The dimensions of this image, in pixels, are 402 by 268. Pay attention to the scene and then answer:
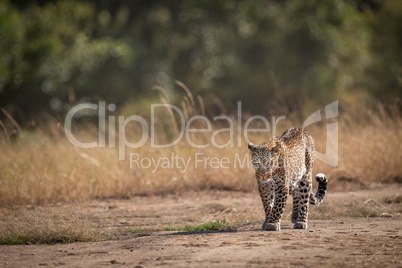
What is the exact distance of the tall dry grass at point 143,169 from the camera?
11.6m

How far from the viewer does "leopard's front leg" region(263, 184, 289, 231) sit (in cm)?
766

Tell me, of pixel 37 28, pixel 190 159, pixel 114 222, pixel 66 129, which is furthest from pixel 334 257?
pixel 37 28

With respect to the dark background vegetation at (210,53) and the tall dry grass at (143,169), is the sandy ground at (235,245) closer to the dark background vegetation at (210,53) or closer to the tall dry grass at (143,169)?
the tall dry grass at (143,169)

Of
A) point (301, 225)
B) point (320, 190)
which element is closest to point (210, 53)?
point (320, 190)

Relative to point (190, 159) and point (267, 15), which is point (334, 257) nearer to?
point (190, 159)

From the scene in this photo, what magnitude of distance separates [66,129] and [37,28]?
33.5 feet

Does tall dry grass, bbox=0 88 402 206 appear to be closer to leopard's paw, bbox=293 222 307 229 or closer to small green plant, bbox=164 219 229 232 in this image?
small green plant, bbox=164 219 229 232

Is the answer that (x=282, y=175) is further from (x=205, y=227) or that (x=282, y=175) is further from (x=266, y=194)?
(x=205, y=227)

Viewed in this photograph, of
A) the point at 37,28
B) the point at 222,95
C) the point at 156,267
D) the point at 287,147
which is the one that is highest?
the point at 37,28

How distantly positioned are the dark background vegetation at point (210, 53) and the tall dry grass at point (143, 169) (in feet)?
34.2

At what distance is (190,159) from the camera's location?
12.8 metres

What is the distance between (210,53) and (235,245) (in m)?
21.2

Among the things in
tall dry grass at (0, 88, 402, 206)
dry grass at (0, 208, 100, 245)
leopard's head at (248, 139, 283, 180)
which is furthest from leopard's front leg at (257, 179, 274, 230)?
tall dry grass at (0, 88, 402, 206)

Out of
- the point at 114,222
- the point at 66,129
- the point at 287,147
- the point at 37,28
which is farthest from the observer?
the point at 37,28
